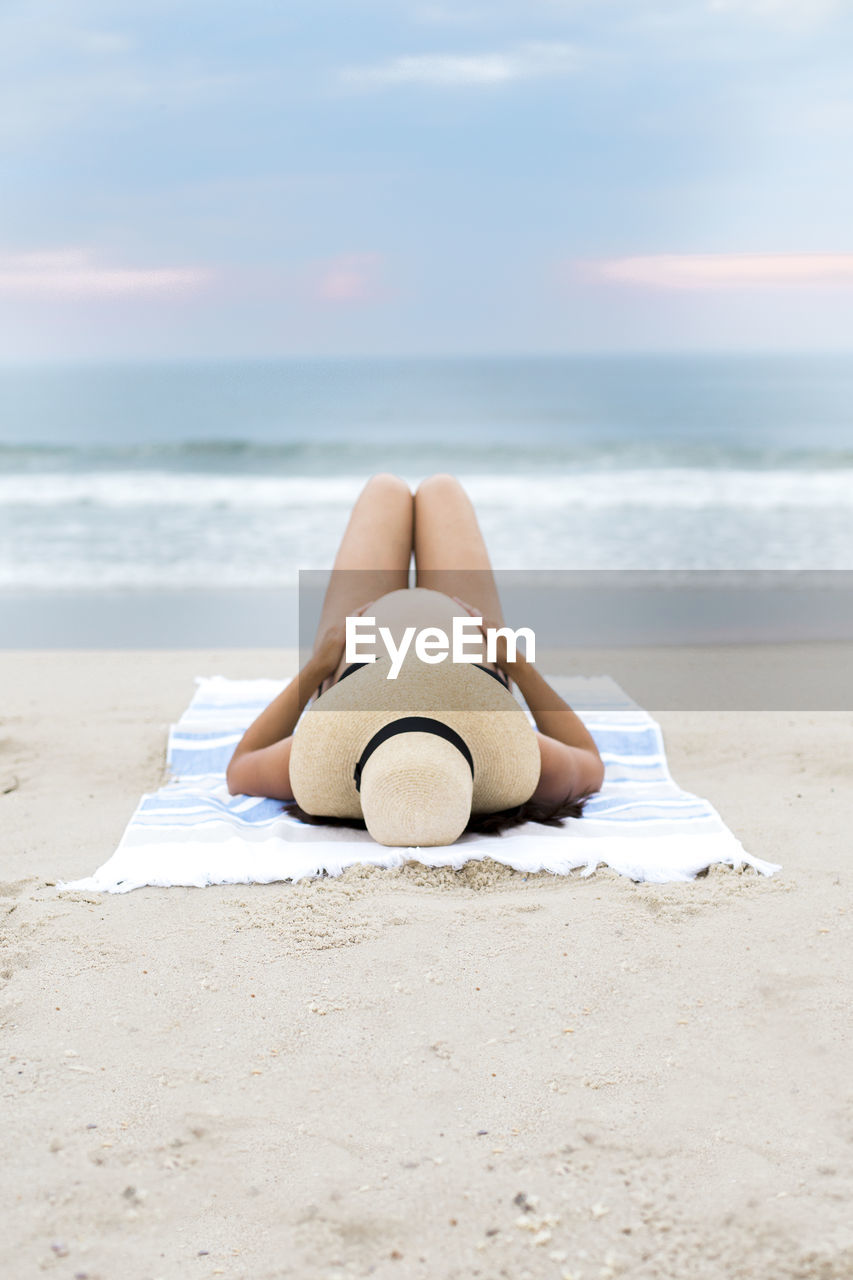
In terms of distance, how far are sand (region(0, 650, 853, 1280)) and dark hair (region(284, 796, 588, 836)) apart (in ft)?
0.84

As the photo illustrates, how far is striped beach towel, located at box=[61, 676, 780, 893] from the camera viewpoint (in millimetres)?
3061

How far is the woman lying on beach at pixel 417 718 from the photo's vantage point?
9.40 ft

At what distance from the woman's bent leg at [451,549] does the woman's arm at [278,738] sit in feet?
1.78

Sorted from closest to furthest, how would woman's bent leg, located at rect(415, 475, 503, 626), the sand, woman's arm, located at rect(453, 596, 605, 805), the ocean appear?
the sand, woman's arm, located at rect(453, 596, 605, 805), woman's bent leg, located at rect(415, 475, 503, 626), the ocean

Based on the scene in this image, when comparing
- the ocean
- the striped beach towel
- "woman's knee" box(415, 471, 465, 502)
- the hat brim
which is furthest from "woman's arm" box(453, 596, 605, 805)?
the ocean

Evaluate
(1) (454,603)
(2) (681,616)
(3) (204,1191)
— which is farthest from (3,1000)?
(2) (681,616)

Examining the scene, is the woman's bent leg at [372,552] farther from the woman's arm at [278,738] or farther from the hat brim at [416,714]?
the hat brim at [416,714]

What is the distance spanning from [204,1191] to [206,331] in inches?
943

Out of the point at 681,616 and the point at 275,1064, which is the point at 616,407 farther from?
the point at 275,1064

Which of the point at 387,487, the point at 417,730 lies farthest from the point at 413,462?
the point at 417,730

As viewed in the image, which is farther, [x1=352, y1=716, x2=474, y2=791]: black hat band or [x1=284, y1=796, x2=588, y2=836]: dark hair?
[x1=284, y1=796, x2=588, y2=836]: dark hair

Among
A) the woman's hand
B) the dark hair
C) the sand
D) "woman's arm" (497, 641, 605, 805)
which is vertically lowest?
the sand

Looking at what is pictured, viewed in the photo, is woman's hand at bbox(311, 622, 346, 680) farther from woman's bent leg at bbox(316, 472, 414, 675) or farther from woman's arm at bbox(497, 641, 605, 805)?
woman's arm at bbox(497, 641, 605, 805)

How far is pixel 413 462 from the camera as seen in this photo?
60.1ft
